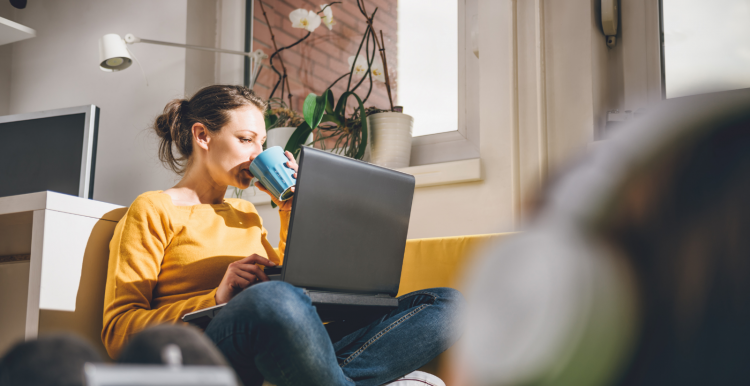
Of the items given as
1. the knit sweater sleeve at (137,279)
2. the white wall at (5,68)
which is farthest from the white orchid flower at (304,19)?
the white wall at (5,68)

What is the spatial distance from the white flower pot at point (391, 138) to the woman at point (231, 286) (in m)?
0.42

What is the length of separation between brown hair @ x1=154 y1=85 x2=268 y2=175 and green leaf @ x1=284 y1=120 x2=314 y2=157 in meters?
0.28

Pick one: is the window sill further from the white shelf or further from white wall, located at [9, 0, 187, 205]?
the white shelf

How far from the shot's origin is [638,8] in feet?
5.16

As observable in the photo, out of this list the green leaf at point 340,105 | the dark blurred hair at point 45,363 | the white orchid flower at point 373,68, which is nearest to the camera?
the dark blurred hair at point 45,363

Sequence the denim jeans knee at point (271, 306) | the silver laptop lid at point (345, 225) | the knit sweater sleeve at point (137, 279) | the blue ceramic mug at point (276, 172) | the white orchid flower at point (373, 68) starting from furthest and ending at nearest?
the white orchid flower at point (373, 68) < the blue ceramic mug at point (276, 172) < the knit sweater sleeve at point (137, 279) < the silver laptop lid at point (345, 225) < the denim jeans knee at point (271, 306)

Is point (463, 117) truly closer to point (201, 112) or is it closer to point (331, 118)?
point (331, 118)

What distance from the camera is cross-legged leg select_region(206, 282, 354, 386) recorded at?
0.76 metres

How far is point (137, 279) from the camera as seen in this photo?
1.08 meters

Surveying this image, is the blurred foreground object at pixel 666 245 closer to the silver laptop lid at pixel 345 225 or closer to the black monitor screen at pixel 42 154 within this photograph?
the silver laptop lid at pixel 345 225

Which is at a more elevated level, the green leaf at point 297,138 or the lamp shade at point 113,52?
the lamp shade at point 113,52

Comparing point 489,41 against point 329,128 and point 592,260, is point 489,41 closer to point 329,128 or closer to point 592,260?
point 329,128

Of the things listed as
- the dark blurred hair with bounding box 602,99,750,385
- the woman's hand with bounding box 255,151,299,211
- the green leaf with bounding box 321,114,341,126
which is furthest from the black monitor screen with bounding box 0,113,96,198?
the dark blurred hair with bounding box 602,99,750,385

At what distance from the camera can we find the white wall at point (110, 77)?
2.20 metres
